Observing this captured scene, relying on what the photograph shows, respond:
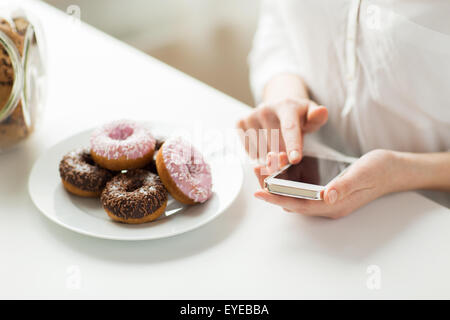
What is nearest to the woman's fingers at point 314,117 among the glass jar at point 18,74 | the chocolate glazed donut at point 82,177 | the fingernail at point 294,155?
the fingernail at point 294,155

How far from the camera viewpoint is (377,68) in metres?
0.73

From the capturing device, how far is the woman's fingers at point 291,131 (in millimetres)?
655

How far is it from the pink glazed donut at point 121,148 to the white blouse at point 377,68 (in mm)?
353

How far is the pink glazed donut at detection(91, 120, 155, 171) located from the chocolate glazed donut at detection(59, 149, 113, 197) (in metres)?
0.02

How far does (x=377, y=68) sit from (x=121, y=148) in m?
0.42

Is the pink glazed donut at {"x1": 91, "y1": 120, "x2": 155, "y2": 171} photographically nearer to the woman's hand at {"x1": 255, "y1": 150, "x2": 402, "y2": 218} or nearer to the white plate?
the white plate

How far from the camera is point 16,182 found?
2.36 ft

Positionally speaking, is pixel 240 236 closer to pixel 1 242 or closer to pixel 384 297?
pixel 384 297

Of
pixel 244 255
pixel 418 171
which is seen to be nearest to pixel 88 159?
pixel 244 255

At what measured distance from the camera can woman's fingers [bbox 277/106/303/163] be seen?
66 centimetres

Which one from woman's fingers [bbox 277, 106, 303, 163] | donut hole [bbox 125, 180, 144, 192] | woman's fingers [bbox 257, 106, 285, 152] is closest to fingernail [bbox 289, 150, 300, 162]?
woman's fingers [bbox 277, 106, 303, 163]

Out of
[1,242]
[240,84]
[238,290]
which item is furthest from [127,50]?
[240,84]

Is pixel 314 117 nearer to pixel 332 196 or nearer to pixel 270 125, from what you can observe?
pixel 270 125

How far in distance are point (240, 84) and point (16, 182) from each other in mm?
1753
